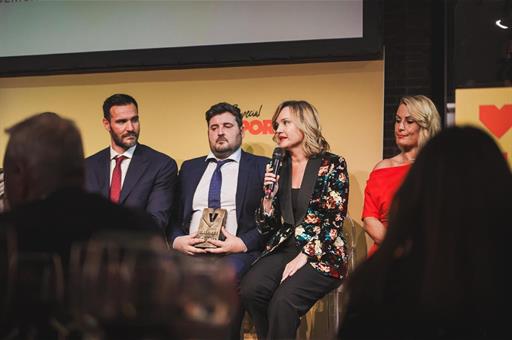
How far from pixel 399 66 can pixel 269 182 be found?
146cm

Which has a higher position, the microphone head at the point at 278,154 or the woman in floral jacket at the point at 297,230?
the microphone head at the point at 278,154

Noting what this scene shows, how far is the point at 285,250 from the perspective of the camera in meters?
3.92

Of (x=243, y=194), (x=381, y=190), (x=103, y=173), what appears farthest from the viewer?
(x=103, y=173)

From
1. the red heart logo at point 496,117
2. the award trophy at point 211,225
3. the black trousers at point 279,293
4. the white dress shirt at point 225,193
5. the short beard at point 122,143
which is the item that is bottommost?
the black trousers at point 279,293

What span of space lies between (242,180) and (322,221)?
1.98ft

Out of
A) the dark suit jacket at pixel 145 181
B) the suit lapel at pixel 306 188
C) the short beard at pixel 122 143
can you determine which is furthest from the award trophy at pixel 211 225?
the short beard at pixel 122 143

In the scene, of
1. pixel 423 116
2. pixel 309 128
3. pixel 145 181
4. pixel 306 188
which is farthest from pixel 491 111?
pixel 145 181

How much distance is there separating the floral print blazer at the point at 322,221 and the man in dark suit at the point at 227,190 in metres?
0.14

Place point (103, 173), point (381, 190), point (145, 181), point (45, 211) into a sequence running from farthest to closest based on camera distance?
1. point (103, 173)
2. point (145, 181)
3. point (381, 190)
4. point (45, 211)

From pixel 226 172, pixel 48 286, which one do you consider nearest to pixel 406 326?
pixel 48 286

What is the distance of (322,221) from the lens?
382 cm

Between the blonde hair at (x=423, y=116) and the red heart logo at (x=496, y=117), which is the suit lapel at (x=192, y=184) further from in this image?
the red heart logo at (x=496, y=117)

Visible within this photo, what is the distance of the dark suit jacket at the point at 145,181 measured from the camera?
418cm

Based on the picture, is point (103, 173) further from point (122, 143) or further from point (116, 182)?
point (122, 143)
